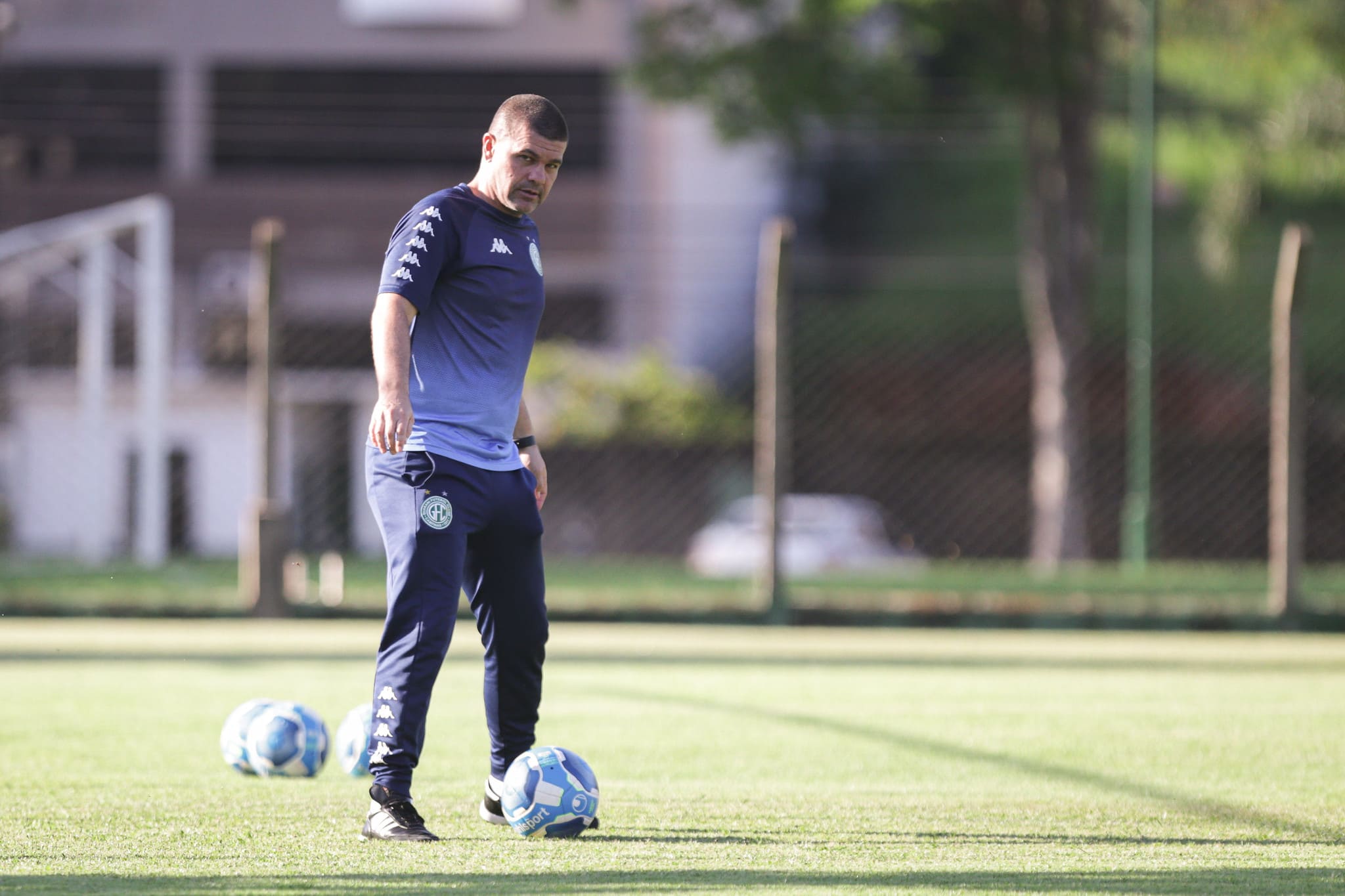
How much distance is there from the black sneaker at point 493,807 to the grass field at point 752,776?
5 centimetres

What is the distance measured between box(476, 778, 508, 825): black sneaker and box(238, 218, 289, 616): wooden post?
18.3 ft

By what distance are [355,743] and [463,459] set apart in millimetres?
1211

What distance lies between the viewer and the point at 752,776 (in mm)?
5426

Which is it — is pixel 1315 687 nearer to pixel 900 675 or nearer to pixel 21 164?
pixel 900 675

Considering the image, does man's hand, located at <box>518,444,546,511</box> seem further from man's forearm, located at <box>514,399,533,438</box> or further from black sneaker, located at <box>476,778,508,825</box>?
black sneaker, located at <box>476,778,508,825</box>

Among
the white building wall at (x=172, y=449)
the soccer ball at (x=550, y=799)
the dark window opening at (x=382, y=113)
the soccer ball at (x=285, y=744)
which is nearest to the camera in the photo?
the soccer ball at (x=550, y=799)

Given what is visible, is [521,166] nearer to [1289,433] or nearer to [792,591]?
[1289,433]

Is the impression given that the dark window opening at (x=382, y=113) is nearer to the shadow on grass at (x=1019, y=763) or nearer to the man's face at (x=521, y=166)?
the shadow on grass at (x=1019, y=763)

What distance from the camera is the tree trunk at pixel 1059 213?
1834 cm

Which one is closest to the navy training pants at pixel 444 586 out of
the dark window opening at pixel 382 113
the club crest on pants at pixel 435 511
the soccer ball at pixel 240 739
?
the club crest on pants at pixel 435 511

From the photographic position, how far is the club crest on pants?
14.6ft

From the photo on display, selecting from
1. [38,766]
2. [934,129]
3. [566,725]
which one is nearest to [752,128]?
[934,129]

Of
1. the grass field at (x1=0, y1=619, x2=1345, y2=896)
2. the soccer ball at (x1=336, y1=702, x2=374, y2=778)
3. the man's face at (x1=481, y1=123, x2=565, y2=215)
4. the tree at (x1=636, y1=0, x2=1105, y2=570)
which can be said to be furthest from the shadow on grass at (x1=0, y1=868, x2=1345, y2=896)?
the tree at (x1=636, y1=0, x2=1105, y2=570)

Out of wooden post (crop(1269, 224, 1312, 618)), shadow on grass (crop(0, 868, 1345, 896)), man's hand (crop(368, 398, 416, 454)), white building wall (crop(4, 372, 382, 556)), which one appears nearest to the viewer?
shadow on grass (crop(0, 868, 1345, 896))
